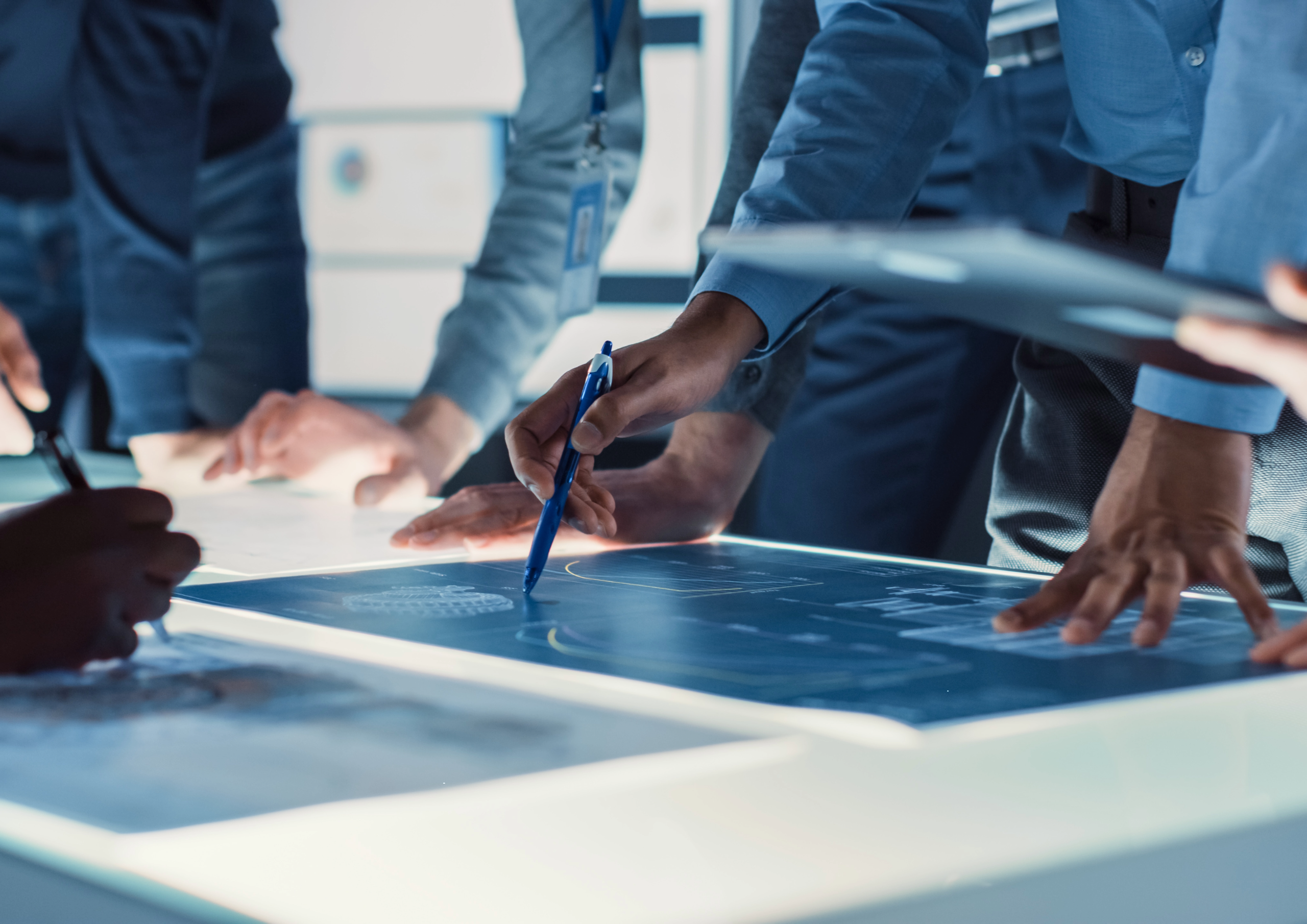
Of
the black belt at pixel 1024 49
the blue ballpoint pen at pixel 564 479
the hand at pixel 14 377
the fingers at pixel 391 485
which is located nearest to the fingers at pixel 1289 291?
the blue ballpoint pen at pixel 564 479

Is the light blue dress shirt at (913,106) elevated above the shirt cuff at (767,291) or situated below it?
above

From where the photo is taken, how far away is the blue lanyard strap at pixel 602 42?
58.2 inches

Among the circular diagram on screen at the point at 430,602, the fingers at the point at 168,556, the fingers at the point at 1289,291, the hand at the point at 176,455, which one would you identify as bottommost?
the hand at the point at 176,455

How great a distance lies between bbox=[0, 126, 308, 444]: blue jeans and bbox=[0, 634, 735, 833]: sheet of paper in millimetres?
1591

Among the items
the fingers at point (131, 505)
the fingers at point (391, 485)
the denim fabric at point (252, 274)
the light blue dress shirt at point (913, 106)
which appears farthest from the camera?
the denim fabric at point (252, 274)

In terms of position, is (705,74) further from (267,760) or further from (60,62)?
(267,760)

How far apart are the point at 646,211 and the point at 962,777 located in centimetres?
265

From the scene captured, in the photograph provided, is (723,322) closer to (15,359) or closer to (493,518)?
(493,518)

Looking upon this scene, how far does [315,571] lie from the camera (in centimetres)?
87

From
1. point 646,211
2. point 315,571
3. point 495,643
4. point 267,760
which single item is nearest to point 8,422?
point 315,571

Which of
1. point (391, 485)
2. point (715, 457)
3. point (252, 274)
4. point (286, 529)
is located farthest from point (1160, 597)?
point (252, 274)

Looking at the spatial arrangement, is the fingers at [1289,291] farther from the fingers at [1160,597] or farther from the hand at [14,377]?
the hand at [14,377]

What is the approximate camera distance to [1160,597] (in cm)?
65

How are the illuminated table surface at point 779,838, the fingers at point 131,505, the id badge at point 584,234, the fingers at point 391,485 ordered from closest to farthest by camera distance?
1. the illuminated table surface at point 779,838
2. the fingers at point 131,505
3. the fingers at point 391,485
4. the id badge at point 584,234
